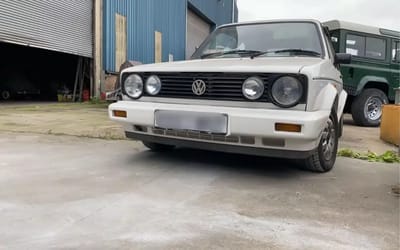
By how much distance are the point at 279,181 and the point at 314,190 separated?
33cm

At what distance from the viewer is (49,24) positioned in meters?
11.9

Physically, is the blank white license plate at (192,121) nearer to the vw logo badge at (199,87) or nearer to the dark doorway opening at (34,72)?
the vw logo badge at (199,87)

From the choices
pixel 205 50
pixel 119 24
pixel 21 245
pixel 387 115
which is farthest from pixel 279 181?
pixel 119 24

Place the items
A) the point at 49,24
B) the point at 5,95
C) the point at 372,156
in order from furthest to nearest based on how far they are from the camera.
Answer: the point at 5,95, the point at 49,24, the point at 372,156

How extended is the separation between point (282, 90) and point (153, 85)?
1181 millimetres

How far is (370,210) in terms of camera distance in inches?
111

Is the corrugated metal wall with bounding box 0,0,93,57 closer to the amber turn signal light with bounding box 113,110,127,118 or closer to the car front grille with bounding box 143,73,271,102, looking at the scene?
the amber turn signal light with bounding box 113,110,127,118

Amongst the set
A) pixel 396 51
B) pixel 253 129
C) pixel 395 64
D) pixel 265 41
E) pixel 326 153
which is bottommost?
pixel 326 153

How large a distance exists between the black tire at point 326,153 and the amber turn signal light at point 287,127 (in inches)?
19.3

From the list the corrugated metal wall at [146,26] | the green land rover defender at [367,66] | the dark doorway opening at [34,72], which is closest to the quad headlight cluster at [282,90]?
the green land rover defender at [367,66]

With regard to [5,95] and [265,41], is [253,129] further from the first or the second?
[5,95]

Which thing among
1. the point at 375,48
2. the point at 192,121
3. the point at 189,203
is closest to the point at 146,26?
the point at 375,48

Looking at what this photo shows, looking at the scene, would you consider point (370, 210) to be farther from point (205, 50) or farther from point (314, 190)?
point (205, 50)

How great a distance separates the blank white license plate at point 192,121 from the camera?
331cm
